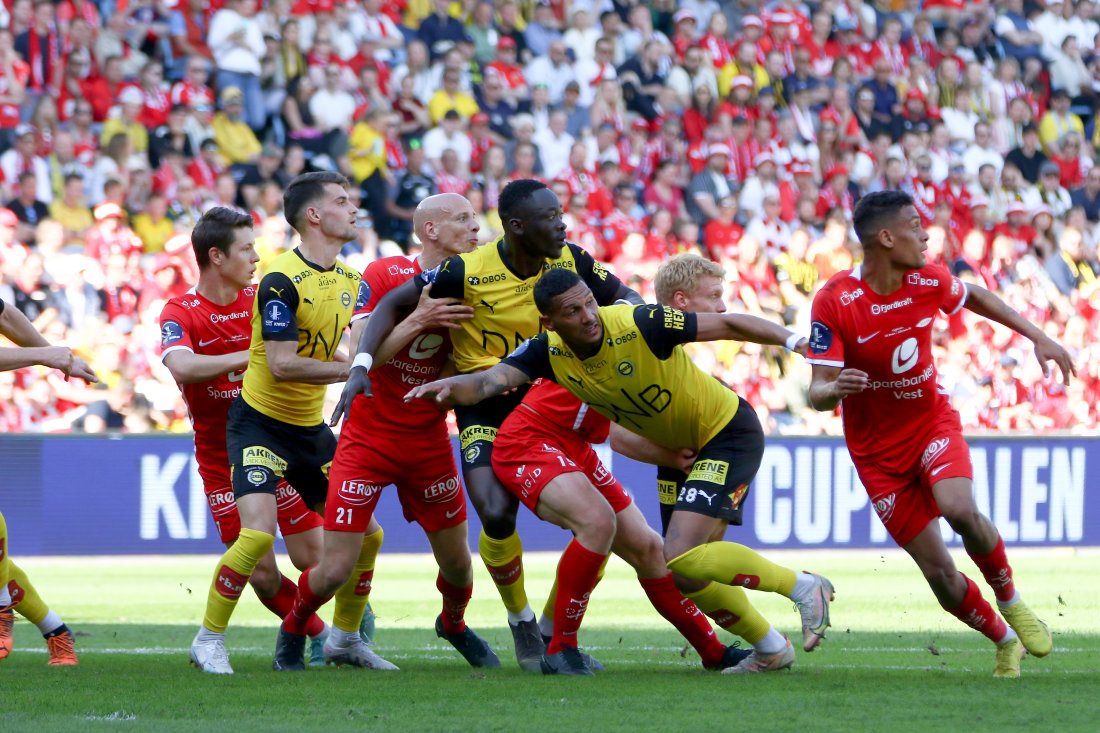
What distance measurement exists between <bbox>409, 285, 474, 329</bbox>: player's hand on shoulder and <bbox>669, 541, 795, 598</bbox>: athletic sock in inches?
67.3

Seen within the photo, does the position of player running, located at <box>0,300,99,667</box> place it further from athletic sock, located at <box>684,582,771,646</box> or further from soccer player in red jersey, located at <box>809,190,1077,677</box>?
soccer player in red jersey, located at <box>809,190,1077,677</box>

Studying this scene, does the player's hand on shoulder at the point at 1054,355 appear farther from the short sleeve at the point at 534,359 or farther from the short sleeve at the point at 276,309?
the short sleeve at the point at 276,309

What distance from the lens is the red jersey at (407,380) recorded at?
28.7ft

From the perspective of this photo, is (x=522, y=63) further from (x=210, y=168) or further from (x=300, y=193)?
(x=300, y=193)

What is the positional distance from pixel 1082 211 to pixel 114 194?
1393 centimetres

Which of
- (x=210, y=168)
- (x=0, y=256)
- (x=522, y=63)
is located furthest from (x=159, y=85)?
(x=522, y=63)

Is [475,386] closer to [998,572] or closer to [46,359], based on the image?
[46,359]

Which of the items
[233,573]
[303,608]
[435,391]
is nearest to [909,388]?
[435,391]

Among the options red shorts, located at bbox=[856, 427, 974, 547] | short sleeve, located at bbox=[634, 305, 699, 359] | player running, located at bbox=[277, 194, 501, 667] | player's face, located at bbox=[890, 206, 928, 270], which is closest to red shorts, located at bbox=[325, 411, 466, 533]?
player running, located at bbox=[277, 194, 501, 667]

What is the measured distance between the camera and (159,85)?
18.9 m

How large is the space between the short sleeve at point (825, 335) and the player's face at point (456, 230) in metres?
2.04

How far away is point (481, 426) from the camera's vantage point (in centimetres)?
852

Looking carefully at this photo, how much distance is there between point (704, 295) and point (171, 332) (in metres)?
3.02

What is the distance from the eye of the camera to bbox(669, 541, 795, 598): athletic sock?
771 cm
